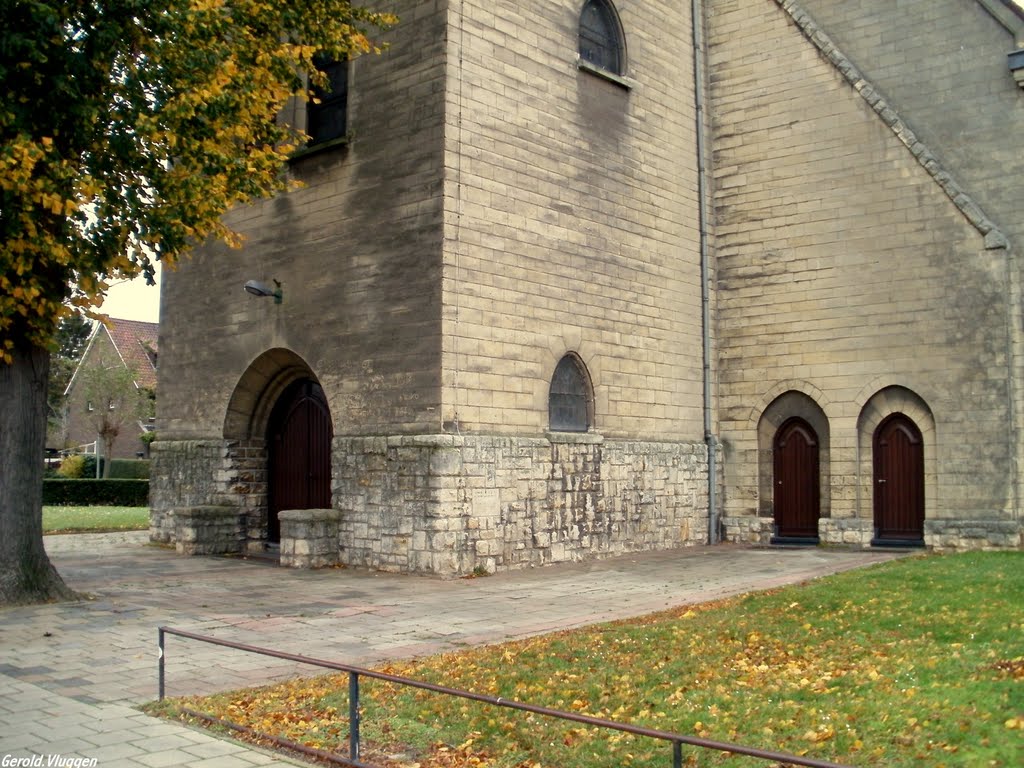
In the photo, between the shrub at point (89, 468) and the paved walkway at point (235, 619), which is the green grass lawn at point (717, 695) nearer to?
the paved walkway at point (235, 619)

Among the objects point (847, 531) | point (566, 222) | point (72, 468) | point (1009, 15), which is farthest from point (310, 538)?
point (72, 468)

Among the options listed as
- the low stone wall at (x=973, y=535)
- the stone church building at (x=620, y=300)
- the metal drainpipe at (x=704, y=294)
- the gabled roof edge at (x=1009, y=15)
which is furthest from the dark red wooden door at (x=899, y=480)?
the gabled roof edge at (x=1009, y=15)

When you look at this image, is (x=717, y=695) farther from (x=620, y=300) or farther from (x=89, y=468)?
(x=89, y=468)

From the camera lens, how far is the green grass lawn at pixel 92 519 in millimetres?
23962

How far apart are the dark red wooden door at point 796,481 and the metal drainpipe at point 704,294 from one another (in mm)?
1166

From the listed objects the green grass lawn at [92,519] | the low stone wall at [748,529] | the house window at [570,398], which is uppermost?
the house window at [570,398]

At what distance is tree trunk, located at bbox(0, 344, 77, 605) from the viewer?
11.6 m

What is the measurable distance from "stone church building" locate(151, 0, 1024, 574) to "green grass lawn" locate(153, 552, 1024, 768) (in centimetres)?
571

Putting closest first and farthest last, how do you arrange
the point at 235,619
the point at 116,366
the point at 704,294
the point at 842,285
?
the point at 235,619, the point at 842,285, the point at 704,294, the point at 116,366

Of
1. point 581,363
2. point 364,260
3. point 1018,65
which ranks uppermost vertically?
point 1018,65

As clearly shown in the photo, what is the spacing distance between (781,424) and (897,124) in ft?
18.9

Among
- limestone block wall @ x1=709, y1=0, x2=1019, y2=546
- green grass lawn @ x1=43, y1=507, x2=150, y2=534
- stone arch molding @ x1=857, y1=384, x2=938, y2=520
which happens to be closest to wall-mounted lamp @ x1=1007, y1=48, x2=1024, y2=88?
limestone block wall @ x1=709, y1=0, x2=1019, y2=546

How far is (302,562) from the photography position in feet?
50.0

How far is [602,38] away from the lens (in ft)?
59.6
